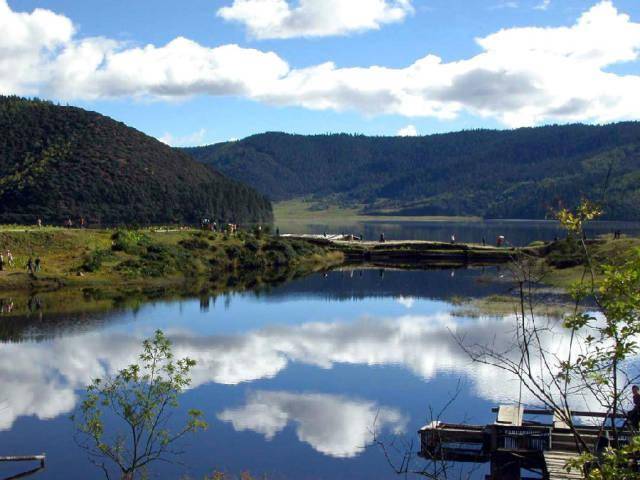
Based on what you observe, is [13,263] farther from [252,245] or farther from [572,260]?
[572,260]

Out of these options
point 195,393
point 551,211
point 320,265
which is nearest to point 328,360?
point 195,393

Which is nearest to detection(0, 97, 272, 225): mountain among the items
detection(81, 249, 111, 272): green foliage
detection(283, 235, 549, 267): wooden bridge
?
detection(283, 235, 549, 267): wooden bridge

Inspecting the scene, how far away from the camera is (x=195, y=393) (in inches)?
1483

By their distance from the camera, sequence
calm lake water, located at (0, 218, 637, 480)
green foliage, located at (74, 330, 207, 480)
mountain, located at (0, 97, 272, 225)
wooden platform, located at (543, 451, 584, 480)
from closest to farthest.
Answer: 1. green foliage, located at (74, 330, 207, 480)
2. wooden platform, located at (543, 451, 584, 480)
3. calm lake water, located at (0, 218, 637, 480)
4. mountain, located at (0, 97, 272, 225)

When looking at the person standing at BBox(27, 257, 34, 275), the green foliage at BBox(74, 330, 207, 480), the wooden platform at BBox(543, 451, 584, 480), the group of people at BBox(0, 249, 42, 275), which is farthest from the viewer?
the group of people at BBox(0, 249, 42, 275)

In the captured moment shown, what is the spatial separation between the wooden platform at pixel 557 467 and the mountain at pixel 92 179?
123 m

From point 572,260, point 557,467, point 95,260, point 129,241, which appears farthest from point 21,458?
point 572,260

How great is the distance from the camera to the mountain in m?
152

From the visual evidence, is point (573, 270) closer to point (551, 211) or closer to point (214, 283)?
point (214, 283)

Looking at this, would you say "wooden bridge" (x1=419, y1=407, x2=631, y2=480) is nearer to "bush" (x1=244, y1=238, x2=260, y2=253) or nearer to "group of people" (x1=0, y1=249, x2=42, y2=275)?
"group of people" (x1=0, y1=249, x2=42, y2=275)

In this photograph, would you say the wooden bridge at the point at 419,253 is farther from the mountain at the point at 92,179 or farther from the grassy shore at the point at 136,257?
the mountain at the point at 92,179

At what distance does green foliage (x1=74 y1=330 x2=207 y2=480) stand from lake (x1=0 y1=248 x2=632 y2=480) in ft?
2.62

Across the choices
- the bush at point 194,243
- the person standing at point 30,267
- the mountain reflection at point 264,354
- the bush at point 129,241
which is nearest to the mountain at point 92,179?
the bush at point 194,243

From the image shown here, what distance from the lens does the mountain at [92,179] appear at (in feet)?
500
